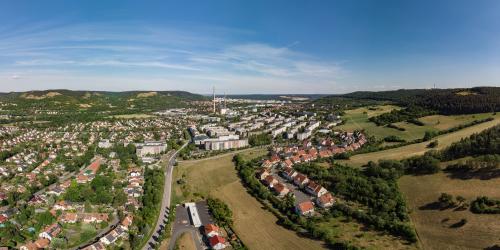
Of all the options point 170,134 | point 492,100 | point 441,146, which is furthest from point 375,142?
point 170,134

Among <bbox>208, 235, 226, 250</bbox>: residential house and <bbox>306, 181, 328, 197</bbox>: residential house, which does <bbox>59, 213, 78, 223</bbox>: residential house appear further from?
<bbox>306, 181, 328, 197</bbox>: residential house

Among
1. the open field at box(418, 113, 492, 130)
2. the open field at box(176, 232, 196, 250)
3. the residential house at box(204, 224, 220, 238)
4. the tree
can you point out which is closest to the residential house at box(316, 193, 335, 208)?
the tree

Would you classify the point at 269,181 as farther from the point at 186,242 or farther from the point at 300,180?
the point at 186,242

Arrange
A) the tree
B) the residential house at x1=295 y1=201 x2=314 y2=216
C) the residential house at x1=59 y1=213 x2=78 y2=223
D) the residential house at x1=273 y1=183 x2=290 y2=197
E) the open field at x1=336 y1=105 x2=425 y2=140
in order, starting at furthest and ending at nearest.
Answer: the open field at x1=336 y1=105 x2=425 y2=140 → the residential house at x1=273 y1=183 x2=290 y2=197 → the residential house at x1=295 y1=201 x2=314 y2=216 → the residential house at x1=59 y1=213 x2=78 y2=223 → the tree

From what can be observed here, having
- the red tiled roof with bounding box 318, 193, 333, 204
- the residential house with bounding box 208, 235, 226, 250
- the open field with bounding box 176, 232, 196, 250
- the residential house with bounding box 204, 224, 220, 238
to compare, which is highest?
the red tiled roof with bounding box 318, 193, 333, 204

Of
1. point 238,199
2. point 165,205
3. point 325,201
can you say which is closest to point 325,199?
point 325,201

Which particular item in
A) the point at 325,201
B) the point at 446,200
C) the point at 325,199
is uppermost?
the point at 446,200
